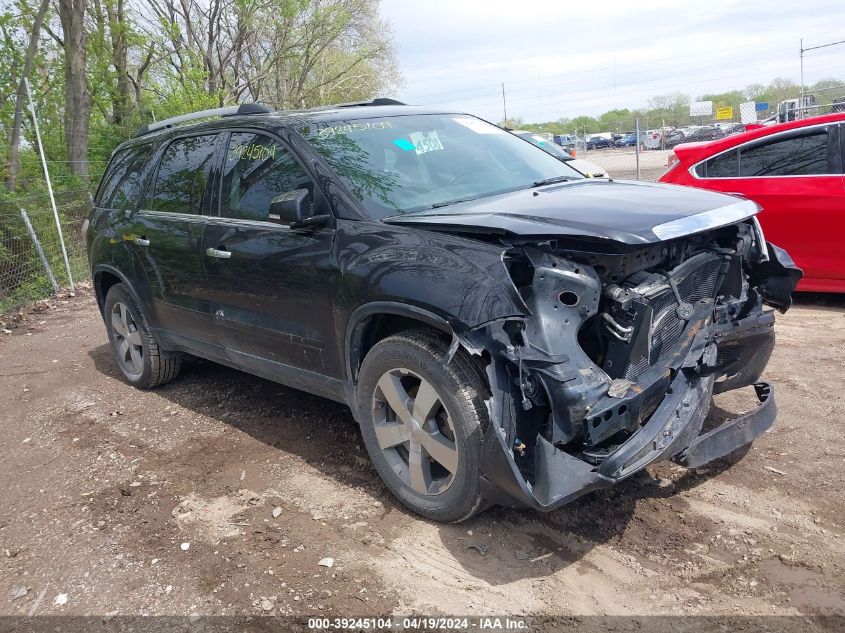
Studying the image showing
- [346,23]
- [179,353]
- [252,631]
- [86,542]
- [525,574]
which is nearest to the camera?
[252,631]

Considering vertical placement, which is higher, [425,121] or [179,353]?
[425,121]

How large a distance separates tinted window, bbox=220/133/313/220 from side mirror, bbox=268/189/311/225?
20 centimetres

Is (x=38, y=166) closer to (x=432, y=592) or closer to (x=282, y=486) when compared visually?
(x=282, y=486)

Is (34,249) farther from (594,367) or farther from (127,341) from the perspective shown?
(594,367)

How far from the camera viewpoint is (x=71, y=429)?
5191mm

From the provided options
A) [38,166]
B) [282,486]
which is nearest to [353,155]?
[282,486]

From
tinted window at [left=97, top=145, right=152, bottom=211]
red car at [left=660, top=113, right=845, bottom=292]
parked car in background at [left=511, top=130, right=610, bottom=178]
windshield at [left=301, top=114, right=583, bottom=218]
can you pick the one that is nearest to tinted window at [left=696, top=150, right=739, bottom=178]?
red car at [left=660, top=113, right=845, bottom=292]

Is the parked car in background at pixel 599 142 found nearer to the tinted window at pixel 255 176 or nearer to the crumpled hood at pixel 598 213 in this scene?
the tinted window at pixel 255 176

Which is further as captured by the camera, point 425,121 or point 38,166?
point 38,166

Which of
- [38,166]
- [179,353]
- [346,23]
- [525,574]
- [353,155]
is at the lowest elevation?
[525,574]

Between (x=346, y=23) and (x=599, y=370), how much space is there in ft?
114

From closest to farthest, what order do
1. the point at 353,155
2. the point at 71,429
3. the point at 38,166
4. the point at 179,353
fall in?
the point at 353,155 < the point at 71,429 < the point at 179,353 < the point at 38,166

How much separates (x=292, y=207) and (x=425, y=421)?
1.24 meters

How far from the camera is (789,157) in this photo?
21.2 ft
